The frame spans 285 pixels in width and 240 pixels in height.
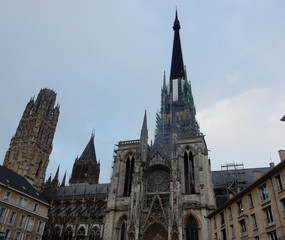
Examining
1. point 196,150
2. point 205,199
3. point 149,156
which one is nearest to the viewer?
point 205,199

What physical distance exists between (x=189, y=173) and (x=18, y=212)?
1966 centimetres

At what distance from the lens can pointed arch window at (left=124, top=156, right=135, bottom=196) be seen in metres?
32.5

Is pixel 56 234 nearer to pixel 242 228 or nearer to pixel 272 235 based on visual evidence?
pixel 242 228

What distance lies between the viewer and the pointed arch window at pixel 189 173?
30.3 meters

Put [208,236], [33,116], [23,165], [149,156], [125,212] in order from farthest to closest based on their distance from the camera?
[33,116] → [23,165] → [149,156] → [125,212] → [208,236]

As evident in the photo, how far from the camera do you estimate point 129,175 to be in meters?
33.6

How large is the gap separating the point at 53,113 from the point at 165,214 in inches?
1720

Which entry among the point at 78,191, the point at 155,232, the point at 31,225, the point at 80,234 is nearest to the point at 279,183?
the point at 155,232

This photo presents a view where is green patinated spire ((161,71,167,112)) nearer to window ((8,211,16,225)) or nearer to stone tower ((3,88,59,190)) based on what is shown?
stone tower ((3,88,59,190))

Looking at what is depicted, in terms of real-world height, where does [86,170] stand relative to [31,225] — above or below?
above

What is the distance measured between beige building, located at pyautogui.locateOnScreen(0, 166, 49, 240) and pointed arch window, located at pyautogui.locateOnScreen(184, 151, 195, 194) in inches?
698

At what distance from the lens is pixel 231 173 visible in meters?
37.2

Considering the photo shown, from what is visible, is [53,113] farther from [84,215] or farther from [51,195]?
[84,215]

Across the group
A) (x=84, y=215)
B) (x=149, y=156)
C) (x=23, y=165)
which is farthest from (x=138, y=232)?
(x=23, y=165)
